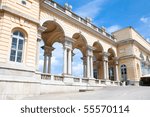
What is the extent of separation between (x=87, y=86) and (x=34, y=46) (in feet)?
30.8

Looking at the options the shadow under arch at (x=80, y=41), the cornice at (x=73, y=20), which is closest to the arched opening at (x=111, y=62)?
the cornice at (x=73, y=20)

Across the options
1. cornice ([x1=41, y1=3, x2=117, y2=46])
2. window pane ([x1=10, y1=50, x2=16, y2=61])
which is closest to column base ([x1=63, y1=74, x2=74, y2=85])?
window pane ([x1=10, y1=50, x2=16, y2=61])

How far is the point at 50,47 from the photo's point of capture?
79.5 feet

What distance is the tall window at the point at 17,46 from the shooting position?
13.9m

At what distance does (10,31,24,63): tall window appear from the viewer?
13923 millimetres

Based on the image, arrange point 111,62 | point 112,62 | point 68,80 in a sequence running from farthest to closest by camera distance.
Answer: point 111,62 < point 112,62 < point 68,80

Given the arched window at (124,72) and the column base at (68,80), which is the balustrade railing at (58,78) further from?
the arched window at (124,72)

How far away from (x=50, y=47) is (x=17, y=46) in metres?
10.0

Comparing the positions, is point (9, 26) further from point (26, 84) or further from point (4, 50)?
point (26, 84)

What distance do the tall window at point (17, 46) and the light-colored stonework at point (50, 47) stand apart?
18 centimetres

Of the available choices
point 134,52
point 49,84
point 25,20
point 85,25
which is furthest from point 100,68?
point 25,20

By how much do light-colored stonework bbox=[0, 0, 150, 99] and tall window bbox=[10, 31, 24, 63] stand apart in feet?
0.58

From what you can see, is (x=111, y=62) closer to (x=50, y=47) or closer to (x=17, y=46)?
(x=50, y=47)

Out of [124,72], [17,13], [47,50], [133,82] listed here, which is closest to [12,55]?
[17,13]
